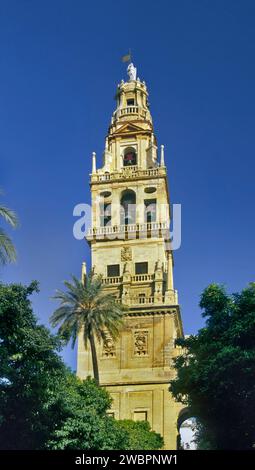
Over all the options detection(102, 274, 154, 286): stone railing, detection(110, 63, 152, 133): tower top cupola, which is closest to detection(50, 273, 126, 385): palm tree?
detection(102, 274, 154, 286): stone railing

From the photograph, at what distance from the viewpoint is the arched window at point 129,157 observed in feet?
224

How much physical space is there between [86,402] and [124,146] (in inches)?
1424

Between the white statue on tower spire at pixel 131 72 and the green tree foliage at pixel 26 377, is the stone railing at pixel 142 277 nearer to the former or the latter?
the white statue on tower spire at pixel 131 72

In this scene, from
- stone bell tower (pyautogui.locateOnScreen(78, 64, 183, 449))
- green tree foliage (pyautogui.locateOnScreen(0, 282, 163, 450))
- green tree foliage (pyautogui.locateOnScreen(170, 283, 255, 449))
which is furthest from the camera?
stone bell tower (pyautogui.locateOnScreen(78, 64, 183, 449))

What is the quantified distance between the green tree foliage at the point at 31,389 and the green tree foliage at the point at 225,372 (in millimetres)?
5730

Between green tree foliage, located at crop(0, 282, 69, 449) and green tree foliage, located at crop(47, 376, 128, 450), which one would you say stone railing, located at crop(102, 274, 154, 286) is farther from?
green tree foliage, located at crop(0, 282, 69, 449)

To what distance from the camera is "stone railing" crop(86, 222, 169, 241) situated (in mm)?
62312

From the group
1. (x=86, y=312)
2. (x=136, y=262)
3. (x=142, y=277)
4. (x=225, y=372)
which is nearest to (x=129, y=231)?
(x=136, y=262)

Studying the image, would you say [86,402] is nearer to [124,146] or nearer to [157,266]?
[157,266]

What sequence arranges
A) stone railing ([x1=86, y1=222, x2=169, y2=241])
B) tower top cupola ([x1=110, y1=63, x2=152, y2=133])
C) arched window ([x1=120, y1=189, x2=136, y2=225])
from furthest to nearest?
1. tower top cupola ([x1=110, y1=63, x2=152, y2=133])
2. arched window ([x1=120, y1=189, x2=136, y2=225])
3. stone railing ([x1=86, y1=222, x2=169, y2=241])

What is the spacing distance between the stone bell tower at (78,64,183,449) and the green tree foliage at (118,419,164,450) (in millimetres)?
2444

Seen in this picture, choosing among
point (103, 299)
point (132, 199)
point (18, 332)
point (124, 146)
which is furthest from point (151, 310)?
point (18, 332)

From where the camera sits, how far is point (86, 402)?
37.3 meters

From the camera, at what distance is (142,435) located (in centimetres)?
4788
